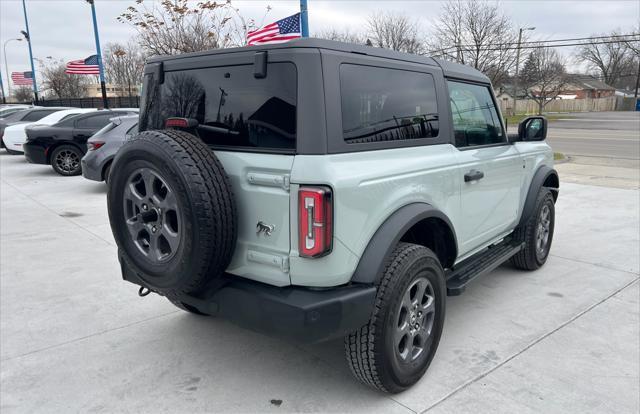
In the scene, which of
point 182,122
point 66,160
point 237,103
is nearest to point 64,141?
point 66,160

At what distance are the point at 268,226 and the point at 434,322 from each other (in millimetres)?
1258

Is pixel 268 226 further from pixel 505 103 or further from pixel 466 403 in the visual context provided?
pixel 505 103

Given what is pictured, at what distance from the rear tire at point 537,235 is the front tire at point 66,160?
10.4 metres

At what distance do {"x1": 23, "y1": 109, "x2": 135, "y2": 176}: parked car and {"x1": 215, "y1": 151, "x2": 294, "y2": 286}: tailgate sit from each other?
33.5 ft

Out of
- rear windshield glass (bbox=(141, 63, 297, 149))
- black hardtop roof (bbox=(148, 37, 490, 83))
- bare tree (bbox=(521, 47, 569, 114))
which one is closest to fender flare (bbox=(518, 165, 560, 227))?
black hardtop roof (bbox=(148, 37, 490, 83))

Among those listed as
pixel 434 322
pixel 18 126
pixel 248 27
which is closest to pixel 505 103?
pixel 248 27

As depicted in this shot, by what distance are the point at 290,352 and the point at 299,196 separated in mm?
1440

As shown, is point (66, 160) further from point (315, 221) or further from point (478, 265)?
point (315, 221)

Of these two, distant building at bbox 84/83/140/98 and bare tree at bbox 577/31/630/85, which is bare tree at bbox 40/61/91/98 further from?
bare tree at bbox 577/31/630/85

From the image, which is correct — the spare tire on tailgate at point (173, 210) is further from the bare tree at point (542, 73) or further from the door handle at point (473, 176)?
the bare tree at point (542, 73)

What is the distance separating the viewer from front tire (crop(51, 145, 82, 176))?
1140 cm

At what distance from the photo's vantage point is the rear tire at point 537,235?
4.53 meters

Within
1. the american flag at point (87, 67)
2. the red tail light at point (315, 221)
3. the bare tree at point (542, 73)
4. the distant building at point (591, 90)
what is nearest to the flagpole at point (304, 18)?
the red tail light at point (315, 221)

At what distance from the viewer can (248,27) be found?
15.5m
